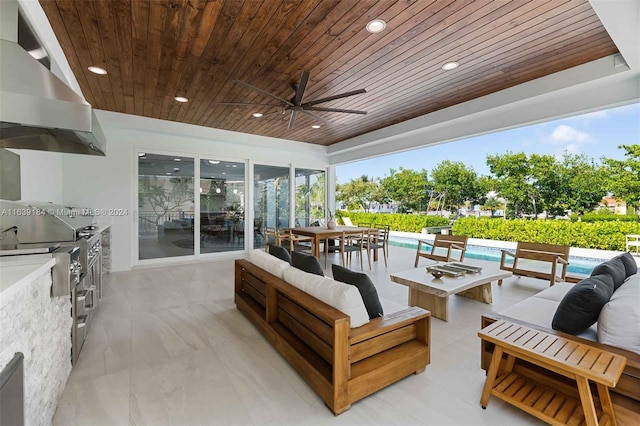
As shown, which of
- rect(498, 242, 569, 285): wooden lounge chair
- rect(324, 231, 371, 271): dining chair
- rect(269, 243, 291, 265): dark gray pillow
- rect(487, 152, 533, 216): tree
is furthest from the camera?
rect(487, 152, 533, 216): tree

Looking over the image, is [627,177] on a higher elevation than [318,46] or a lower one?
lower

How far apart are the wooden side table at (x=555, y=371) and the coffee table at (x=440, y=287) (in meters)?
1.05

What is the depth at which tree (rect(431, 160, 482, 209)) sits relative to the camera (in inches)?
521

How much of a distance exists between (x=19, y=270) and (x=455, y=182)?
15.1 meters

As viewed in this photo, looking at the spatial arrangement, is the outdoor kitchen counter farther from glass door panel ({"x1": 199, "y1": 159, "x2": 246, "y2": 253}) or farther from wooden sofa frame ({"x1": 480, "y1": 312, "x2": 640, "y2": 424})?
glass door panel ({"x1": 199, "y1": 159, "x2": 246, "y2": 253})

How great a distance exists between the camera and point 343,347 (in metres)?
1.62

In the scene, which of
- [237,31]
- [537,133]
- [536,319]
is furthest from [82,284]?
[537,133]

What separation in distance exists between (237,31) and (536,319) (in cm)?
361

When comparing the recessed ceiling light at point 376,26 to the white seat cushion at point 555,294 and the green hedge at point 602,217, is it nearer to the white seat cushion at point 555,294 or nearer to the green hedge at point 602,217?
the white seat cushion at point 555,294

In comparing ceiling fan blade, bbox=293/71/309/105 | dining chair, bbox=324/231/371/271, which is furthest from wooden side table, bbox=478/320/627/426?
dining chair, bbox=324/231/371/271

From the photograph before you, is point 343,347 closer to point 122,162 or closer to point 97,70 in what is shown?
point 97,70

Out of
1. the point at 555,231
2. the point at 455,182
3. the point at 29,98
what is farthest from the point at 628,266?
the point at 455,182

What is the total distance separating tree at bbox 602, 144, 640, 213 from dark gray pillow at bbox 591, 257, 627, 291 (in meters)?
8.15

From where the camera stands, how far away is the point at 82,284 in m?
2.37
